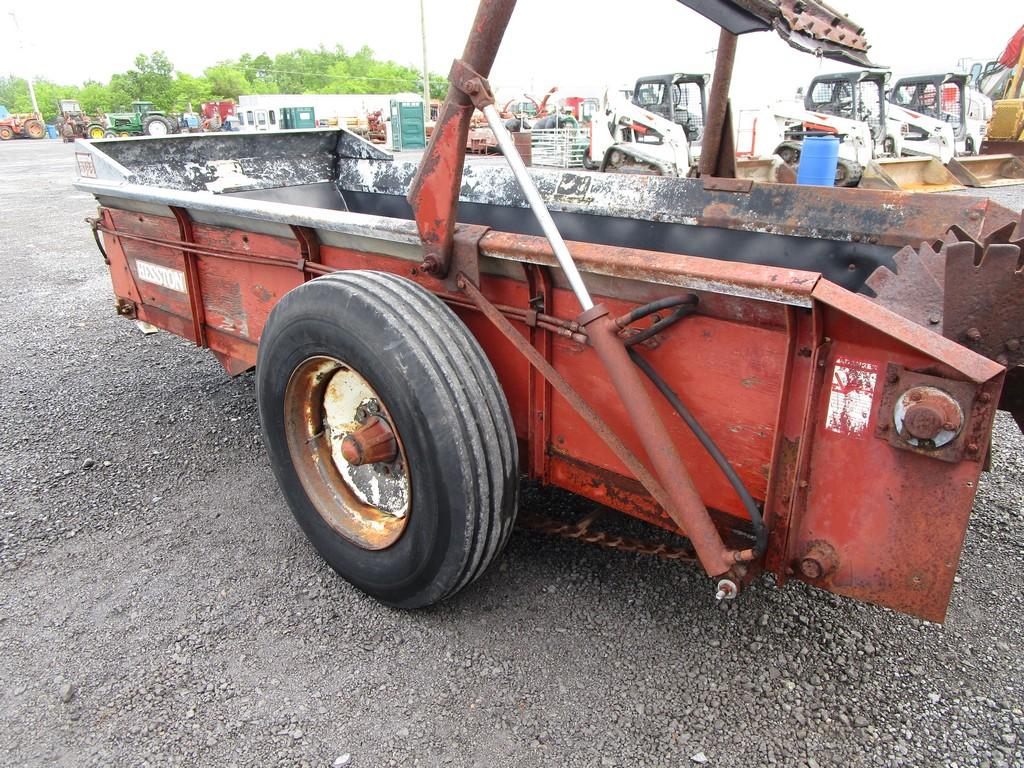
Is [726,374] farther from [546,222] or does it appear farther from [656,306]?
[546,222]

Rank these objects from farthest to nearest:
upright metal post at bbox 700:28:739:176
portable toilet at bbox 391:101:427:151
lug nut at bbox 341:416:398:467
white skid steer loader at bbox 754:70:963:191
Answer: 1. portable toilet at bbox 391:101:427:151
2. white skid steer loader at bbox 754:70:963:191
3. upright metal post at bbox 700:28:739:176
4. lug nut at bbox 341:416:398:467

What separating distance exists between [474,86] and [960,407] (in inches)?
53.7

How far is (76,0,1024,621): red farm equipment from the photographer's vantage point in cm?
154

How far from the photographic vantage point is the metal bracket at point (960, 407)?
1.39 m

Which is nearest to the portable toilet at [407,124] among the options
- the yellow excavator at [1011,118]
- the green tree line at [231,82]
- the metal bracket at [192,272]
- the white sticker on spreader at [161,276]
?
the yellow excavator at [1011,118]

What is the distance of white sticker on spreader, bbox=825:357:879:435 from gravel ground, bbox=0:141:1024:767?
885 mm

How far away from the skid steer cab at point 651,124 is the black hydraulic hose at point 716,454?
8.97m

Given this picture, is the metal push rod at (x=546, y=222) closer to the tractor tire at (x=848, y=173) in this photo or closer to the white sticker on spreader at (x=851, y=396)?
the white sticker on spreader at (x=851, y=396)

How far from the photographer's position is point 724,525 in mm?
1877

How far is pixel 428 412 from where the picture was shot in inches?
76.5

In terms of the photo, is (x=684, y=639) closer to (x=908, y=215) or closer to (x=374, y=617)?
(x=374, y=617)

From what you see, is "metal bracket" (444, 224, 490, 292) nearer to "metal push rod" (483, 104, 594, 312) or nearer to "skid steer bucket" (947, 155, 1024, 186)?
"metal push rod" (483, 104, 594, 312)

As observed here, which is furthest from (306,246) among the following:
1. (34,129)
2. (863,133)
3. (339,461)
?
(34,129)

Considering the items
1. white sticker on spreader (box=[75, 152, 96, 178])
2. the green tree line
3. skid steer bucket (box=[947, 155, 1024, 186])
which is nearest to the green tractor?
the green tree line
